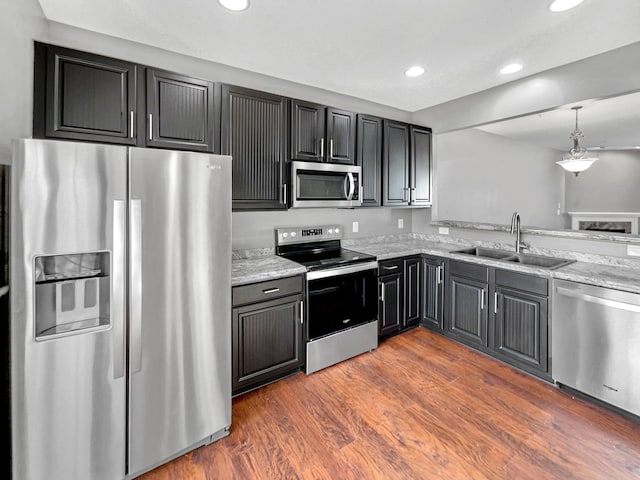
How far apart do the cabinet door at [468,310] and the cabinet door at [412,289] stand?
36cm

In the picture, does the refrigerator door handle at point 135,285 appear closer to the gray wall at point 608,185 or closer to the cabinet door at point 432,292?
the cabinet door at point 432,292

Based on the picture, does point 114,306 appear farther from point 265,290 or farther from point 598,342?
point 598,342

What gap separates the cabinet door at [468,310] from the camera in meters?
2.93

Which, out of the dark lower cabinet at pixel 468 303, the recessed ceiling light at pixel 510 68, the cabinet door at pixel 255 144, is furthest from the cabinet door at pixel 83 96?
the dark lower cabinet at pixel 468 303

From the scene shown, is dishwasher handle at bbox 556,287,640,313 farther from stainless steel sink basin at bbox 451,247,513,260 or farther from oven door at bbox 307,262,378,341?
oven door at bbox 307,262,378,341

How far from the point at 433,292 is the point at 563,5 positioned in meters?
2.47

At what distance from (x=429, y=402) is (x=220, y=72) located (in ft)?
10.0

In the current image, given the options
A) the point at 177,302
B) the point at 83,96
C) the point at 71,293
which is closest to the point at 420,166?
the point at 177,302

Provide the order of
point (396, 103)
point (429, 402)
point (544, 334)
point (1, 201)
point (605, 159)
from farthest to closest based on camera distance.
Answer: point (396, 103) < point (605, 159) < point (544, 334) < point (429, 402) < point (1, 201)

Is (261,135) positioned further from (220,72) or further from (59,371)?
(59,371)

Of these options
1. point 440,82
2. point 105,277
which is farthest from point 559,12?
point 105,277

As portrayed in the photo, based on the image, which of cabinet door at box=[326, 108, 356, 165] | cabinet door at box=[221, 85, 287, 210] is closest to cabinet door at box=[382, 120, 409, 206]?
cabinet door at box=[326, 108, 356, 165]

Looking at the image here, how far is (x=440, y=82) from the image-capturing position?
9.76 feet

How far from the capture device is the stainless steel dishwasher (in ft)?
6.72
